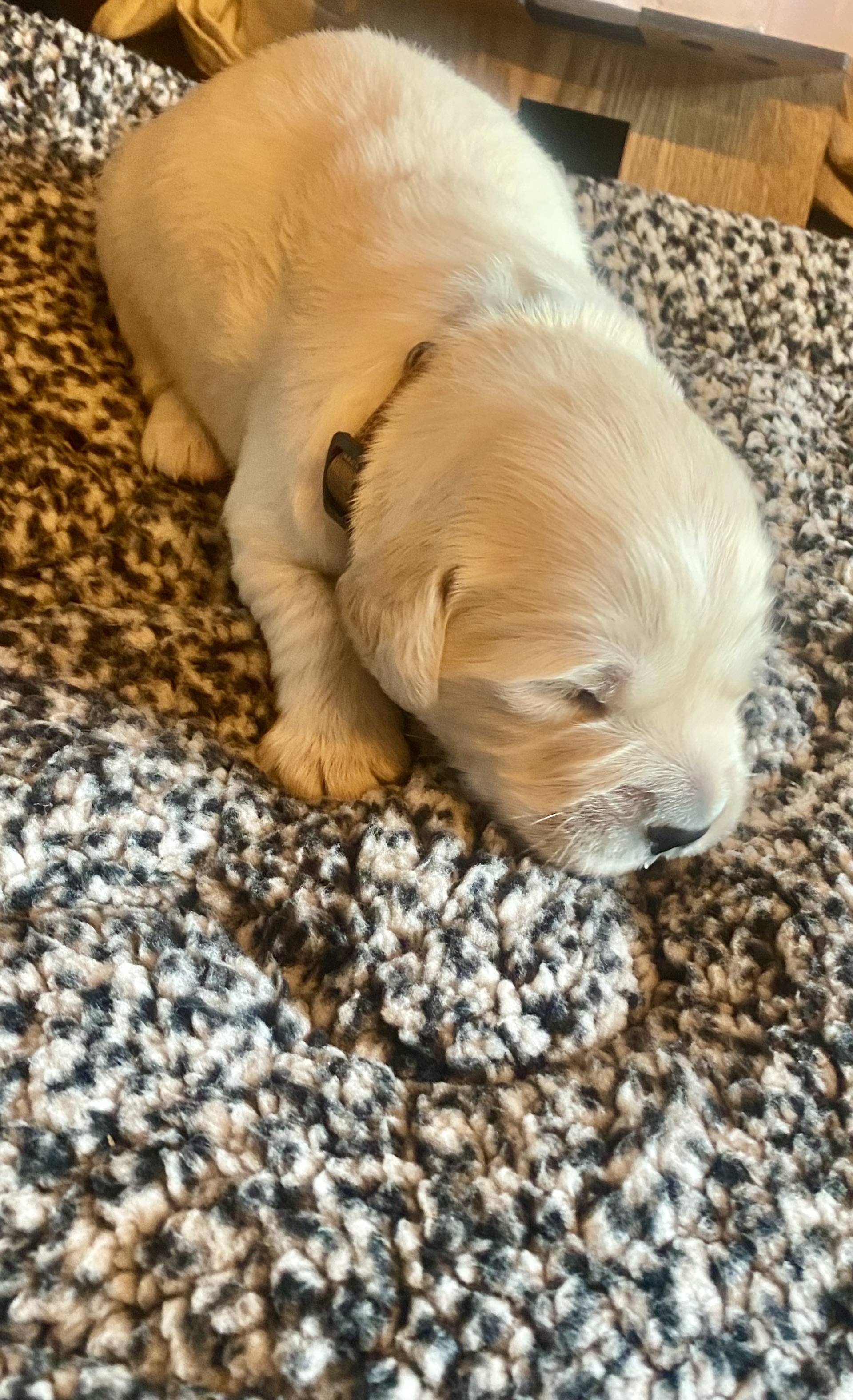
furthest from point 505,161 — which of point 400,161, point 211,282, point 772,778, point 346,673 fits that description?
point 772,778

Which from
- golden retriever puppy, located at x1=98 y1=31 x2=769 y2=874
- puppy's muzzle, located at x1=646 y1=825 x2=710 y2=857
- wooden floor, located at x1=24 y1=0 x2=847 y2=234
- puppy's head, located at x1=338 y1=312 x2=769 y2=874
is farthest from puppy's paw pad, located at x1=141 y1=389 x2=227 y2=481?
wooden floor, located at x1=24 y1=0 x2=847 y2=234

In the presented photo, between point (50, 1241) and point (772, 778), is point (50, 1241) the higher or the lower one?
the lower one


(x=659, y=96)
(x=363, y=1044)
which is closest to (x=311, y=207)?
(x=363, y=1044)

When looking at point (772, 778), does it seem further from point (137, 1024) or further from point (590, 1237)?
point (137, 1024)

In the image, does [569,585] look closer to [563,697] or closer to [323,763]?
[563,697]

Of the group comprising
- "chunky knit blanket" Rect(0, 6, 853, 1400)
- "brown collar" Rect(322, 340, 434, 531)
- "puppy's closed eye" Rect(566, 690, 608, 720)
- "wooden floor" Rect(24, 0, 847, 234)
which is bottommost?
"chunky knit blanket" Rect(0, 6, 853, 1400)

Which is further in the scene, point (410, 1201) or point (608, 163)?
point (608, 163)

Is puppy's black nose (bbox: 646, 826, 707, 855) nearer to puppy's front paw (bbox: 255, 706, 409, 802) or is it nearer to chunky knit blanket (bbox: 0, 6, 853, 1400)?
chunky knit blanket (bbox: 0, 6, 853, 1400)
